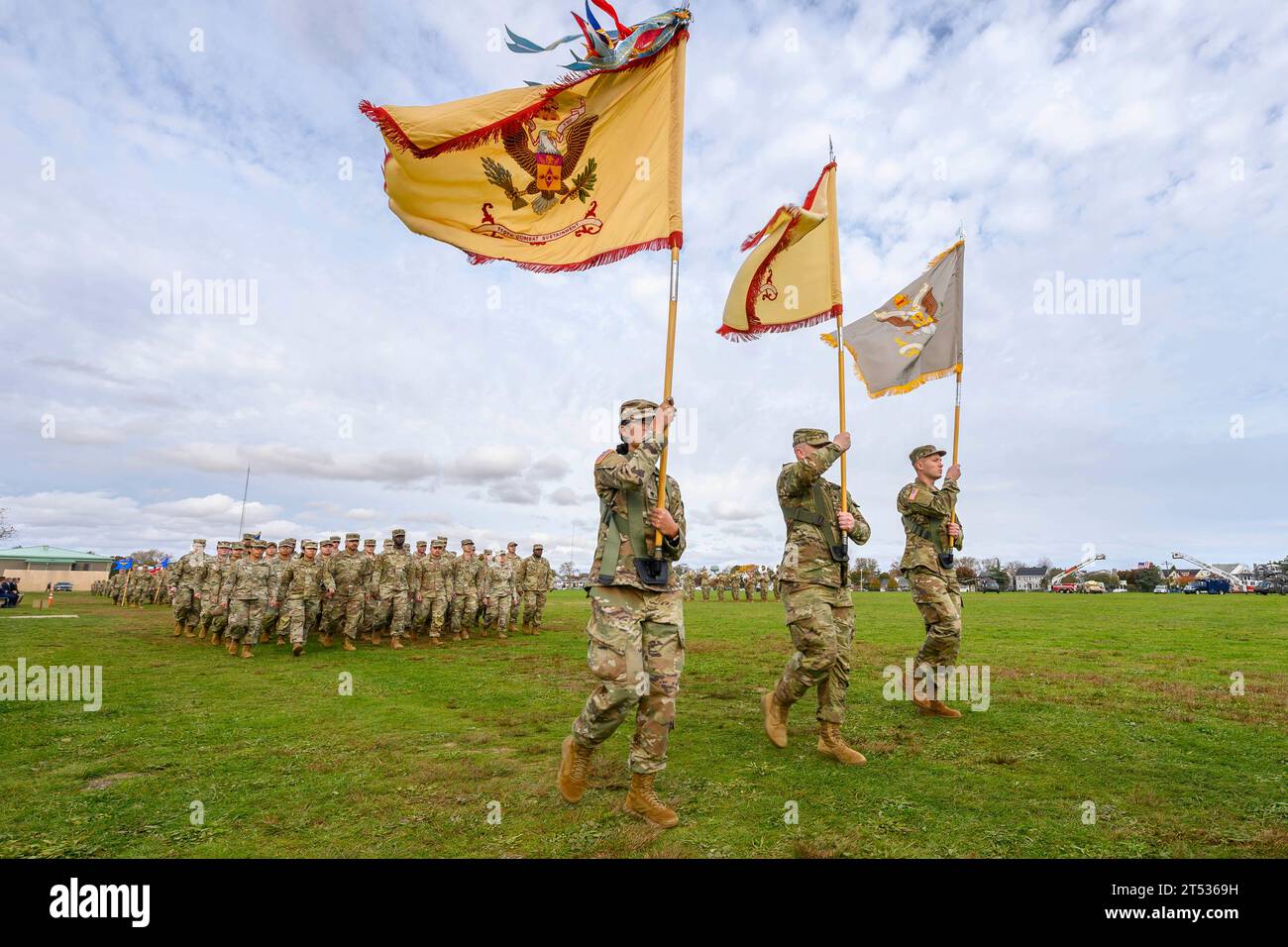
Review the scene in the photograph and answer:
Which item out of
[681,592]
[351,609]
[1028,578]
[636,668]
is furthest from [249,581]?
[1028,578]

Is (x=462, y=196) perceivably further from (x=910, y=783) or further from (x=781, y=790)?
(x=910, y=783)

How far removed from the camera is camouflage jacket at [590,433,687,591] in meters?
4.70

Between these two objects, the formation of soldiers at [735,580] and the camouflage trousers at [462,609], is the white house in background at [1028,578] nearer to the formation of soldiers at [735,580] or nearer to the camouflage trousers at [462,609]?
the formation of soldiers at [735,580]

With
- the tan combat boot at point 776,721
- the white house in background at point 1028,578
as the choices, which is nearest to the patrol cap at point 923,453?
the tan combat boot at point 776,721

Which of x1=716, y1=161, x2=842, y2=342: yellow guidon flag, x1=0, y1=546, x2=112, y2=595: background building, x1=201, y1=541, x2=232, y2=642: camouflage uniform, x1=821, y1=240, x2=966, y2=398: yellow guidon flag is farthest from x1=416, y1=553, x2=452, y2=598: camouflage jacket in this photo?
x1=0, y1=546, x2=112, y2=595: background building

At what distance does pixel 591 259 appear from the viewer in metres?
5.91

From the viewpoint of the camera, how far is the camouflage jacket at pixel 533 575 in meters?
19.3

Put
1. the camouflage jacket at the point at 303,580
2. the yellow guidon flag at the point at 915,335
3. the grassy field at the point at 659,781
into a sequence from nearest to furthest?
the grassy field at the point at 659,781 → the yellow guidon flag at the point at 915,335 → the camouflage jacket at the point at 303,580

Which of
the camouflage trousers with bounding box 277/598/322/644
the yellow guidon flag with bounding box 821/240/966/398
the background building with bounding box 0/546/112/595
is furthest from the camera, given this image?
the background building with bounding box 0/546/112/595

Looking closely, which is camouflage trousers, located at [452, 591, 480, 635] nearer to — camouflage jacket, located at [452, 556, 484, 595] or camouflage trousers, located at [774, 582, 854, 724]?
camouflage jacket, located at [452, 556, 484, 595]

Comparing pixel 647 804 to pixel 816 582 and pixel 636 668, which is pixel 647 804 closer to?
pixel 636 668

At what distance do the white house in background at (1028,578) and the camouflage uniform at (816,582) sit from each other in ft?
374

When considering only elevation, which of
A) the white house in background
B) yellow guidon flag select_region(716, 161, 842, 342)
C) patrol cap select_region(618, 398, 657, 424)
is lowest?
the white house in background

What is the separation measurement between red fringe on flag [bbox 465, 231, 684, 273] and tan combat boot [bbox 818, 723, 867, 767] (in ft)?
14.6
